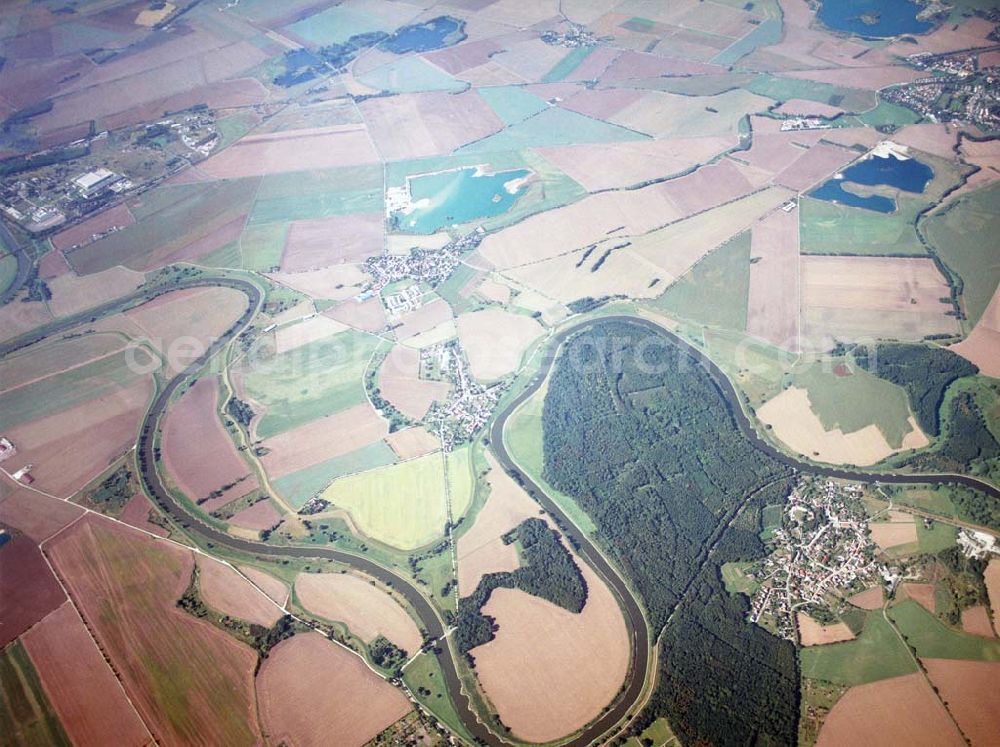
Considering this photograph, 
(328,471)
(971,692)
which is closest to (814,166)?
(971,692)

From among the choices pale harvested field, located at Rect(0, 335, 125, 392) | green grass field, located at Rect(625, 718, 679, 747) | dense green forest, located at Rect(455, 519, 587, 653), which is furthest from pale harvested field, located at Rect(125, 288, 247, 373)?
green grass field, located at Rect(625, 718, 679, 747)

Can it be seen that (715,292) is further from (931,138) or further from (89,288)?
(89,288)

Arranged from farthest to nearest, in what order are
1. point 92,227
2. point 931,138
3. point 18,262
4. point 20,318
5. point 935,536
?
1. point 931,138
2. point 92,227
3. point 18,262
4. point 20,318
5. point 935,536

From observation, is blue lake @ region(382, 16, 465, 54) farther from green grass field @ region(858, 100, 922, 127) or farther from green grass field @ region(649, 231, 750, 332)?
green grass field @ region(649, 231, 750, 332)

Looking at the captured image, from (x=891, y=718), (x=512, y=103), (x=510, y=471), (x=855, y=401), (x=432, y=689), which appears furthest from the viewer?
(x=512, y=103)

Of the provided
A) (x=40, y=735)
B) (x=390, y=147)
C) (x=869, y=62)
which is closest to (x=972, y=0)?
(x=869, y=62)

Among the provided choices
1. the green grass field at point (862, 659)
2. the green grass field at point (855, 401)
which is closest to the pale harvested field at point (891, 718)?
the green grass field at point (862, 659)

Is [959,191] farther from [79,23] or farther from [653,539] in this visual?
[79,23]
